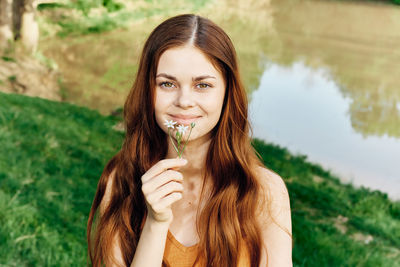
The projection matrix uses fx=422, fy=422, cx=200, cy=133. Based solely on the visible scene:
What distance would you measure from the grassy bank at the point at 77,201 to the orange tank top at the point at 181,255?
132 centimetres

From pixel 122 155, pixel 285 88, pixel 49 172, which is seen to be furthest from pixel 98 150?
pixel 285 88

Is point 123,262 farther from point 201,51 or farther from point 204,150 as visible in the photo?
point 201,51

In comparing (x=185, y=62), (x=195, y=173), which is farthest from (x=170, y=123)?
(x=195, y=173)

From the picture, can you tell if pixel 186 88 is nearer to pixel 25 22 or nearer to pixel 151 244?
pixel 151 244

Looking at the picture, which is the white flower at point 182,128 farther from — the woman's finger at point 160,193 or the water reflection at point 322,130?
the water reflection at point 322,130

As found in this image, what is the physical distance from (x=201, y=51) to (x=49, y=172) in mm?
3041

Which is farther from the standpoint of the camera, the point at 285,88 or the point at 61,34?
the point at 61,34

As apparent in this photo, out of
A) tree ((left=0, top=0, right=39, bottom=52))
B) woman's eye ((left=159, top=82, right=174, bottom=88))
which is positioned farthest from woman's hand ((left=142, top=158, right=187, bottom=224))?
tree ((left=0, top=0, right=39, bottom=52))

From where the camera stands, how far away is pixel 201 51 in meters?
1.74

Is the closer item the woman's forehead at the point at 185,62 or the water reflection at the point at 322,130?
the woman's forehead at the point at 185,62

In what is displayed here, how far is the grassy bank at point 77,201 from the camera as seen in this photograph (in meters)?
3.05

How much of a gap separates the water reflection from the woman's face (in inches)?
184

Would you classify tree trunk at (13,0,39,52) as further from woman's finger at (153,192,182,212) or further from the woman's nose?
woman's finger at (153,192,182,212)

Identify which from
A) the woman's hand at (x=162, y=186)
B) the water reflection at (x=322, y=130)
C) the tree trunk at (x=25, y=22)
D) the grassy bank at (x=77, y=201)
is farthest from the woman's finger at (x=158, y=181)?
the tree trunk at (x=25, y=22)
